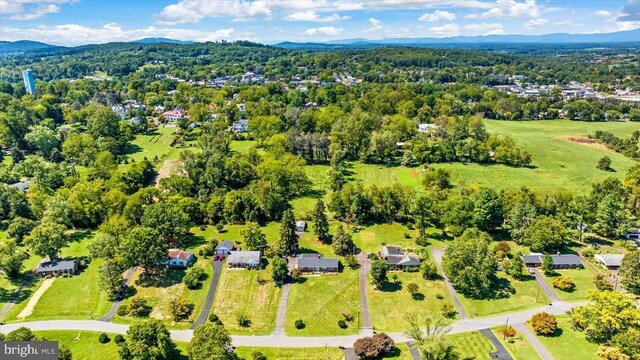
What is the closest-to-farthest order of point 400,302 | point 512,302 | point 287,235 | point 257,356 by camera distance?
1. point 257,356
2. point 512,302
3. point 400,302
4. point 287,235

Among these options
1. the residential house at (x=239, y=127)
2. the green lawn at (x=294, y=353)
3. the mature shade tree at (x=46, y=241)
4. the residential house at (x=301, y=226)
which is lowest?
the green lawn at (x=294, y=353)

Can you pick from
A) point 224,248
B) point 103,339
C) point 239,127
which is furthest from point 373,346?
point 239,127

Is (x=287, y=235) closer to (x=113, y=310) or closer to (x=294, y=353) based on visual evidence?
(x=294, y=353)

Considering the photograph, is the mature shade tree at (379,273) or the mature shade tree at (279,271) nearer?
the mature shade tree at (379,273)

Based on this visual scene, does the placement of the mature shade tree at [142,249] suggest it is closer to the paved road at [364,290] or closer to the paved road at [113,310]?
the paved road at [113,310]

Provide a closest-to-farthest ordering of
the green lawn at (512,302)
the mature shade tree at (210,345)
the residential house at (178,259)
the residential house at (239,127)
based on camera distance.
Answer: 1. the mature shade tree at (210,345)
2. the green lawn at (512,302)
3. the residential house at (178,259)
4. the residential house at (239,127)

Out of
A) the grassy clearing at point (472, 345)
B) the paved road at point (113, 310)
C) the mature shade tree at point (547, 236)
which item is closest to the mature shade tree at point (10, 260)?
the paved road at point (113, 310)

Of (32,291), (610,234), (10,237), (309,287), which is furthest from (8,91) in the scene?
(610,234)

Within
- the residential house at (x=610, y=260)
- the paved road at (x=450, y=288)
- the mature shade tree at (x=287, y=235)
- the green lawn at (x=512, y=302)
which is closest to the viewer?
the paved road at (x=450, y=288)
